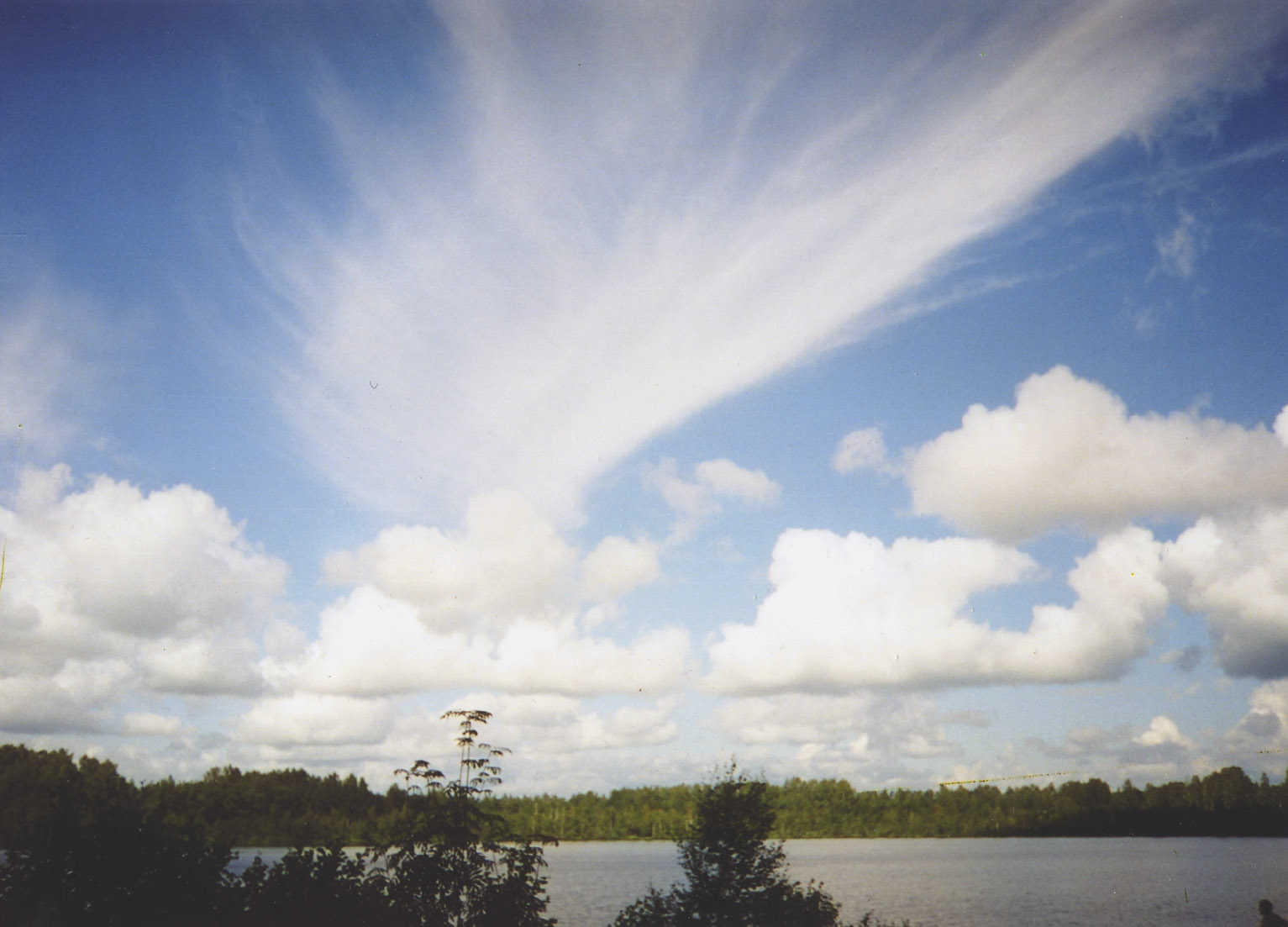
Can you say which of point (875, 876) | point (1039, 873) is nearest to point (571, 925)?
point (875, 876)

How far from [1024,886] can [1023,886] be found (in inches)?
4.0

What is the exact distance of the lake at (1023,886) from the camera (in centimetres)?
7481

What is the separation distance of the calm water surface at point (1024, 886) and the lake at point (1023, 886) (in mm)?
166

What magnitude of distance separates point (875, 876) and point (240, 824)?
10777 cm

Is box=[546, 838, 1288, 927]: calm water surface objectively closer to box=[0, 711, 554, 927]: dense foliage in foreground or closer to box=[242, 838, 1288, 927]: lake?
box=[242, 838, 1288, 927]: lake

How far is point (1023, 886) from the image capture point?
106m

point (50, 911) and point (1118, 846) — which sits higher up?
point (50, 911)

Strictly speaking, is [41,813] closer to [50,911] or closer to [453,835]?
[50,911]

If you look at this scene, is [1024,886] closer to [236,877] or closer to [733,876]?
[733,876]

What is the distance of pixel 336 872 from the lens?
57.0 ft

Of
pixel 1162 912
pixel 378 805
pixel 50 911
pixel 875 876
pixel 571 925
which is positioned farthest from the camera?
pixel 378 805

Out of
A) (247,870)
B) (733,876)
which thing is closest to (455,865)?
(247,870)

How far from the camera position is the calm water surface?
75000mm

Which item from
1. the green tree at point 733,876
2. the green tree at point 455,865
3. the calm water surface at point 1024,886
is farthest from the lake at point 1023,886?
the green tree at point 455,865
